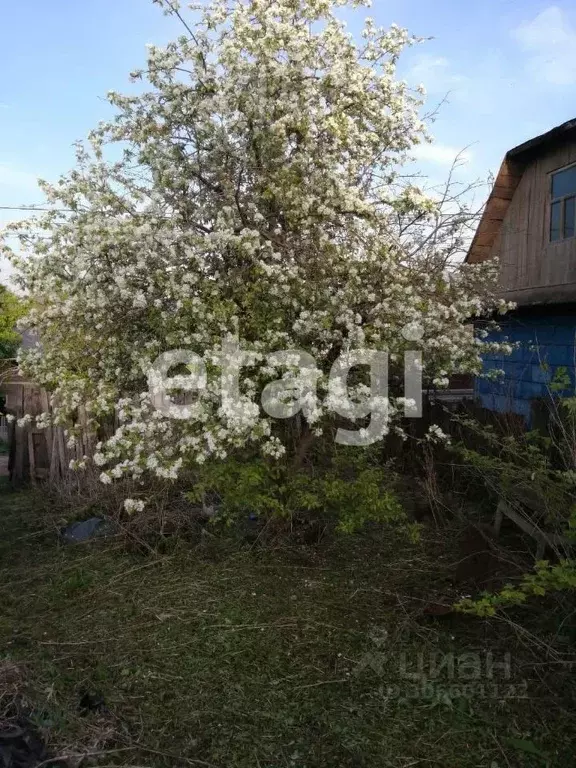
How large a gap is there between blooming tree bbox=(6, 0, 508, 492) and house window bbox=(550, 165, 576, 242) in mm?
5164

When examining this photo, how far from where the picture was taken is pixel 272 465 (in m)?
5.82

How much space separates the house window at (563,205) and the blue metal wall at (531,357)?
4.68ft

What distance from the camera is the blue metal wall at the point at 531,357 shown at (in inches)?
364

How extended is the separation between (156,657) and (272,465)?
208 cm

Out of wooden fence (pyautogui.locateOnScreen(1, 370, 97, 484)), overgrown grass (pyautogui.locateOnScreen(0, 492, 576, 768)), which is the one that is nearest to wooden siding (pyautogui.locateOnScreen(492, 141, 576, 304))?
overgrown grass (pyautogui.locateOnScreen(0, 492, 576, 768))

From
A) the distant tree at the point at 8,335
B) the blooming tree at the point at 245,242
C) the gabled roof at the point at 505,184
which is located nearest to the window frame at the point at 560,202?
the gabled roof at the point at 505,184

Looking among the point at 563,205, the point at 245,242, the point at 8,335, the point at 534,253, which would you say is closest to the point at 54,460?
the point at 245,242

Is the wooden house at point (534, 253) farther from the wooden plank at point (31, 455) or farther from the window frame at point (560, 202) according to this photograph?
the wooden plank at point (31, 455)

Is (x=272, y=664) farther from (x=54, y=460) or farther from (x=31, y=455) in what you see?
(x=31, y=455)

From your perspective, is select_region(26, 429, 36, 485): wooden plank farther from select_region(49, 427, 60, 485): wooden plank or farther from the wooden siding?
the wooden siding

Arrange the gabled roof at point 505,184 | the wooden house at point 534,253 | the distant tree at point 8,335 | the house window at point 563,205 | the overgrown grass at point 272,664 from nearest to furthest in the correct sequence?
1. the overgrown grass at point 272,664
2. the wooden house at point 534,253
3. the house window at point 563,205
4. the gabled roof at point 505,184
5. the distant tree at point 8,335

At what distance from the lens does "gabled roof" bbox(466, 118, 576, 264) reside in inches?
407

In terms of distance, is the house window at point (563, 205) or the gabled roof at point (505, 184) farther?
the gabled roof at point (505, 184)

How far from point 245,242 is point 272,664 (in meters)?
2.97
